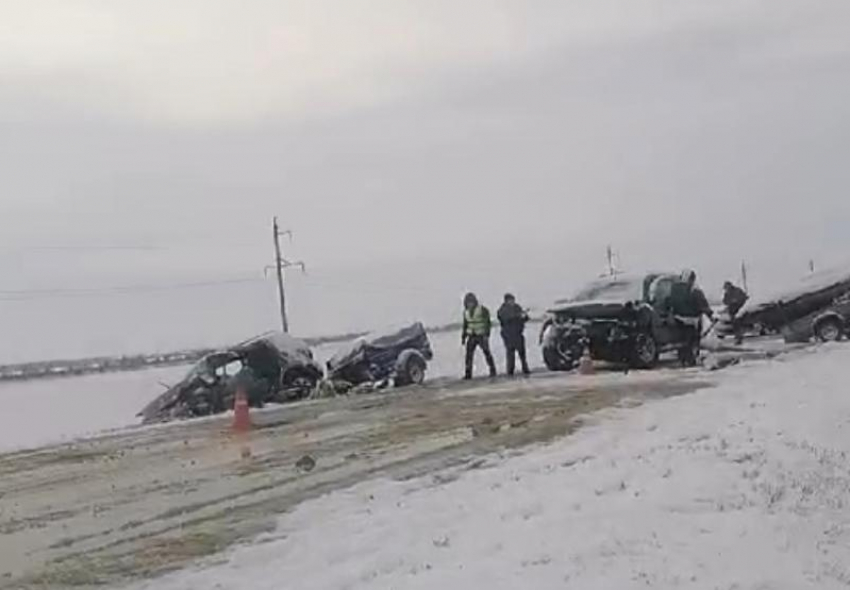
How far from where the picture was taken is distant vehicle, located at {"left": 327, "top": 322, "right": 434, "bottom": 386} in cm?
2777

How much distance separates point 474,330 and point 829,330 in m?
9.23

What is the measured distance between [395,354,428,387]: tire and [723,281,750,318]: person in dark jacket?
940 centimetres

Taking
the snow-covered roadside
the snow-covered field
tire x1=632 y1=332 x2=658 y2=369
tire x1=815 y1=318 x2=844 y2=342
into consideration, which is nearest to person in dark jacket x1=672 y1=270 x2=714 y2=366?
tire x1=632 y1=332 x2=658 y2=369

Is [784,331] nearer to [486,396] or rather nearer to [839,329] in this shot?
[839,329]

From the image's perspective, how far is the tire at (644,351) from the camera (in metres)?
26.1

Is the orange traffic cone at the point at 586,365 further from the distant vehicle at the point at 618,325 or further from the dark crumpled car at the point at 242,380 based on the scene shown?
the dark crumpled car at the point at 242,380

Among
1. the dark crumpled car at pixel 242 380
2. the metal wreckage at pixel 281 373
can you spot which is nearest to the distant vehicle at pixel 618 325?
the metal wreckage at pixel 281 373

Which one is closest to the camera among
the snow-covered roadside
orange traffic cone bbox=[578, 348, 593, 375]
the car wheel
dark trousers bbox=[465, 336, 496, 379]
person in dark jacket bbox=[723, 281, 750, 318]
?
the snow-covered roadside

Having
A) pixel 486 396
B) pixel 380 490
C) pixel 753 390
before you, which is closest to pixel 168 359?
pixel 486 396

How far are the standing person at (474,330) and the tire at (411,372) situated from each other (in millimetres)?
951

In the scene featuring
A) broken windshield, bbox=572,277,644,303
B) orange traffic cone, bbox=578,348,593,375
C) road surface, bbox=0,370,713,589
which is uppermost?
broken windshield, bbox=572,277,644,303

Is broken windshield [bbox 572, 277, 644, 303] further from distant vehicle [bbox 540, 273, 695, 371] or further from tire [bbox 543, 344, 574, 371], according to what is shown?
tire [bbox 543, 344, 574, 371]

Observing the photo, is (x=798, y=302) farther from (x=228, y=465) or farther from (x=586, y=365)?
(x=228, y=465)

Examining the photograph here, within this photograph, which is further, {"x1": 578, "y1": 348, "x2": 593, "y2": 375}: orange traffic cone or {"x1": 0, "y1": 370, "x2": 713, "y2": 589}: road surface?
{"x1": 578, "y1": 348, "x2": 593, "y2": 375}: orange traffic cone
